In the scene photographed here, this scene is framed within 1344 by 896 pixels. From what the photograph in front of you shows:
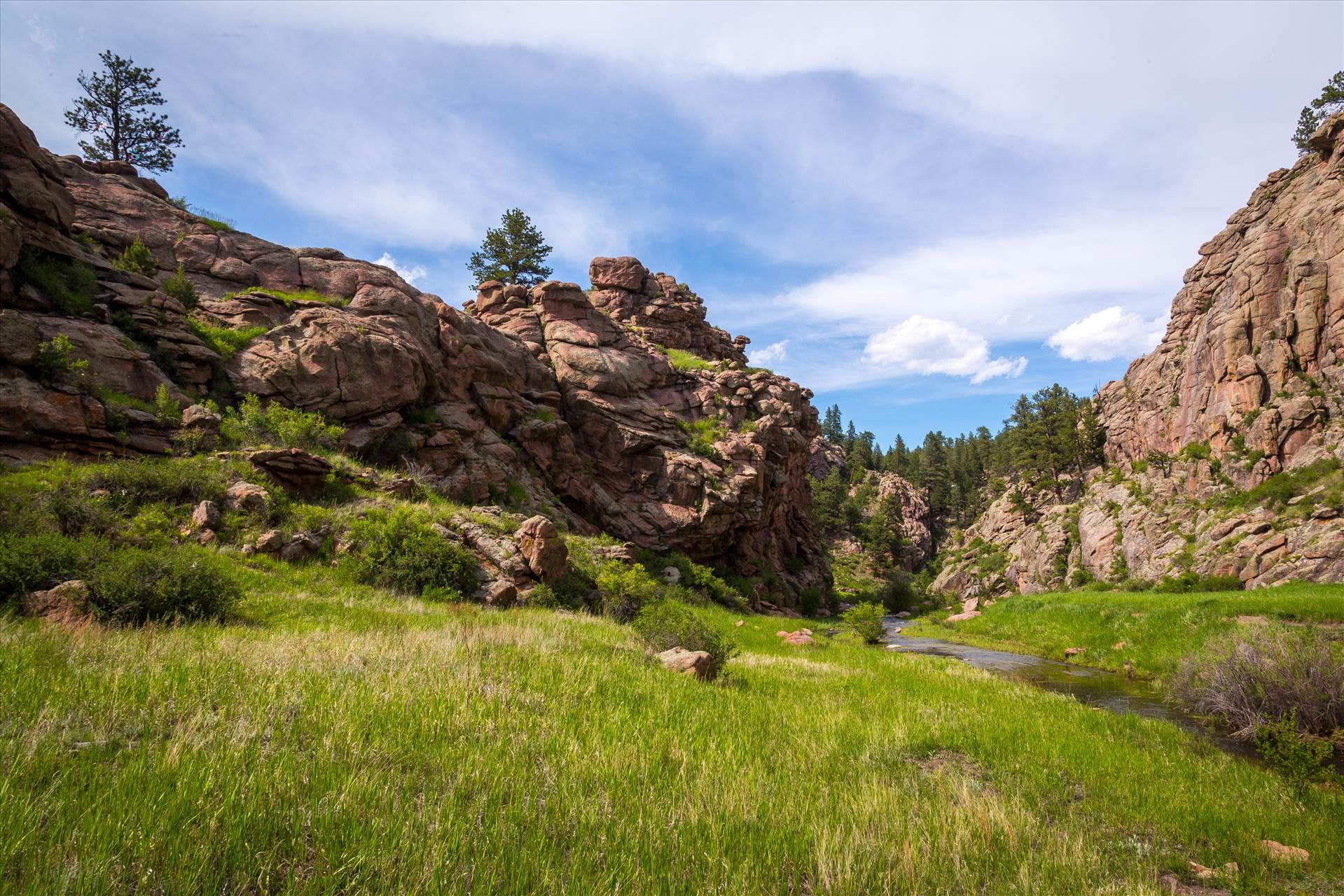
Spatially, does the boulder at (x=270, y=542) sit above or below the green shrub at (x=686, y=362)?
below

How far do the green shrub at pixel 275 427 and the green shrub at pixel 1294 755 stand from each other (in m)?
27.3

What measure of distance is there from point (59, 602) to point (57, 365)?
1281cm

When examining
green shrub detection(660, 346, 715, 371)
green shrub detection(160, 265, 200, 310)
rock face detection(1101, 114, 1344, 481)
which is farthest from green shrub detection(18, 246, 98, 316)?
rock face detection(1101, 114, 1344, 481)

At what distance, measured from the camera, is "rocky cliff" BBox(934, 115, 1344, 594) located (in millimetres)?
30625

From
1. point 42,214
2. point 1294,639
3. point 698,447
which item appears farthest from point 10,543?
point 698,447

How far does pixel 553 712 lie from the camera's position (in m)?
5.47

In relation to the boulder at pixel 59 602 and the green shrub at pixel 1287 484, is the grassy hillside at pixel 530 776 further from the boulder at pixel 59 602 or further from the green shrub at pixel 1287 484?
the green shrub at pixel 1287 484

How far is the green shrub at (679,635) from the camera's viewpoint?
36.9ft

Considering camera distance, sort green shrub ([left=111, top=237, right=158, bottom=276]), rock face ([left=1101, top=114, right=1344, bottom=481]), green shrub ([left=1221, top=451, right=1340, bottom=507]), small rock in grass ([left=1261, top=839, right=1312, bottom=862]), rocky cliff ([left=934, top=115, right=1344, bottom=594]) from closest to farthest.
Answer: small rock in grass ([left=1261, top=839, right=1312, bottom=862]), green shrub ([left=111, top=237, right=158, bottom=276]), rocky cliff ([left=934, top=115, right=1344, bottom=594]), green shrub ([left=1221, top=451, right=1340, bottom=507]), rock face ([left=1101, top=114, right=1344, bottom=481])

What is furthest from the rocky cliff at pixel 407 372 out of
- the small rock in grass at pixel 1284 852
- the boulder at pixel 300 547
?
the small rock in grass at pixel 1284 852

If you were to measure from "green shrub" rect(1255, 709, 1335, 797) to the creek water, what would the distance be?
1.52m

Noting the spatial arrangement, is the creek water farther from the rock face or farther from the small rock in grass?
the rock face

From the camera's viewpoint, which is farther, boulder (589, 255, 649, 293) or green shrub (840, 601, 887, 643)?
boulder (589, 255, 649, 293)

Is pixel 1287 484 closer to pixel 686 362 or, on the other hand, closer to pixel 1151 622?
pixel 1151 622
